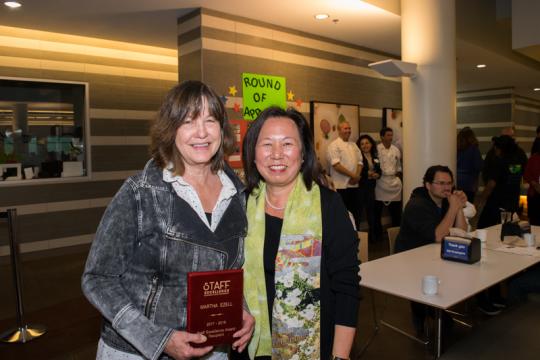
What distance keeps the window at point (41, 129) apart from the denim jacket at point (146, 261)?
202 inches

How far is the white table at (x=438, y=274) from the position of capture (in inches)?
86.3

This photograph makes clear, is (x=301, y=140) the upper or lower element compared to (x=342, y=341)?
upper

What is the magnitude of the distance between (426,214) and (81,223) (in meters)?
4.84

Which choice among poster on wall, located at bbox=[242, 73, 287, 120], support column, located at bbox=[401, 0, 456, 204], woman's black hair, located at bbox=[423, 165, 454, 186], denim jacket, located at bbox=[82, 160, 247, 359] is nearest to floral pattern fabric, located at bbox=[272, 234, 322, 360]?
denim jacket, located at bbox=[82, 160, 247, 359]

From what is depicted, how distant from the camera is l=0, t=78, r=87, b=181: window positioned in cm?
559

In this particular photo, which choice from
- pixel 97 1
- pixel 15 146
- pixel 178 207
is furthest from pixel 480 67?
pixel 178 207

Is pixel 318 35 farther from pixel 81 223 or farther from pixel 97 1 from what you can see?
pixel 81 223

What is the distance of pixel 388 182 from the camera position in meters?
6.79

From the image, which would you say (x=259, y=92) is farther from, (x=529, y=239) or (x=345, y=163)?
(x=529, y=239)

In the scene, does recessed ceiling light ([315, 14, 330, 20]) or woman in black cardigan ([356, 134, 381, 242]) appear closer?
recessed ceiling light ([315, 14, 330, 20])

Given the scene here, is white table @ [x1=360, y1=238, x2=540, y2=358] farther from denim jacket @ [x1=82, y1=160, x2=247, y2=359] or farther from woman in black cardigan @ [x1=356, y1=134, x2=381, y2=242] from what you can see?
Answer: woman in black cardigan @ [x1=356, y1=134, x2=381, y2=242]

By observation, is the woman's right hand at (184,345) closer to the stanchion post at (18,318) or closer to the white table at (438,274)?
the white table at (438,274)

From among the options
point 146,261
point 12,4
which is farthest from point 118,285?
point 12,4

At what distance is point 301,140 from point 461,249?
1.62m
